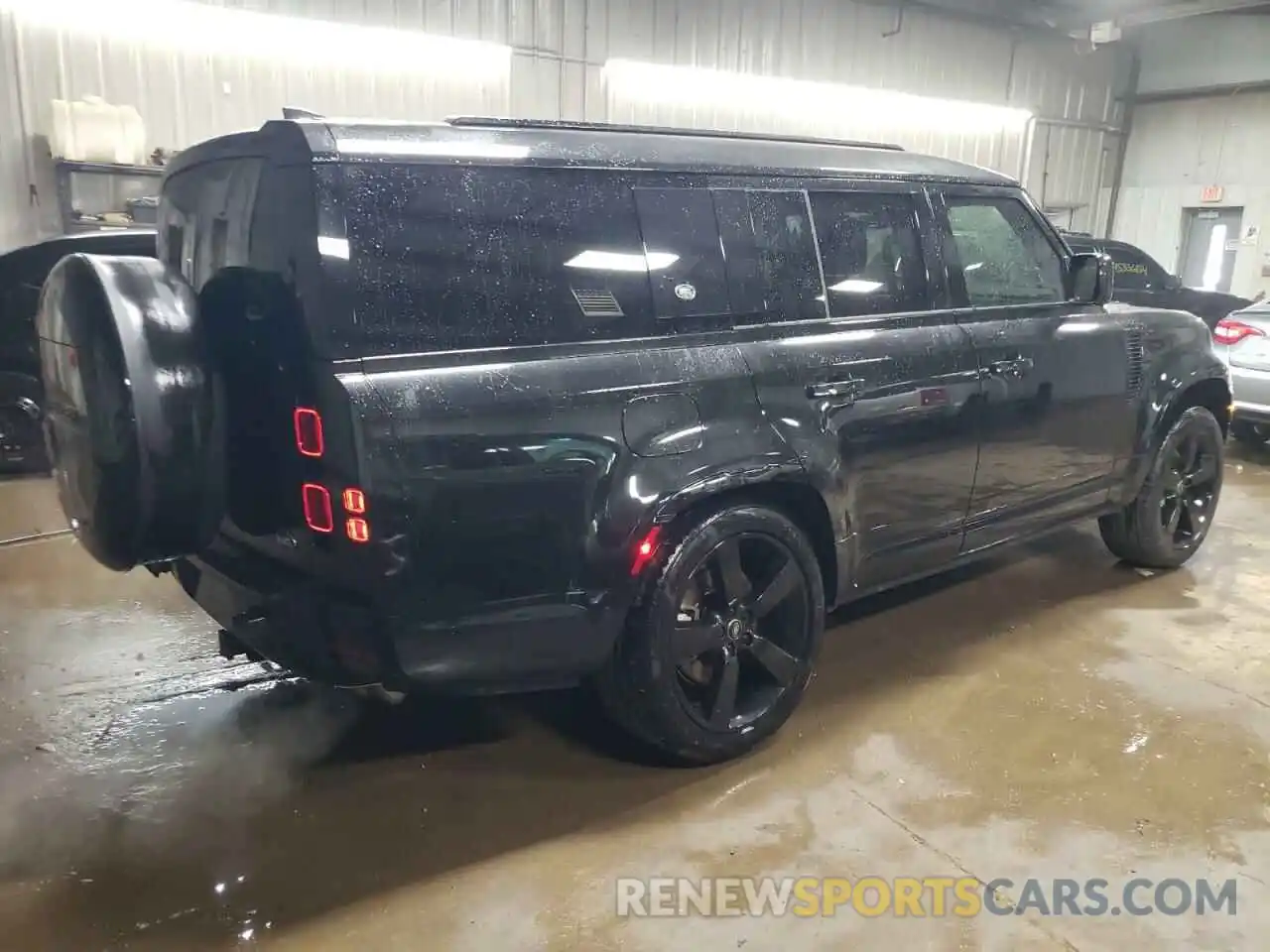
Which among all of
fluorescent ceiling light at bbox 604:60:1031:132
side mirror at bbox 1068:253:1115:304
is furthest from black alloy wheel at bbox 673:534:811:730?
fluorescent ceiling light at bbox 604:60:1031:132

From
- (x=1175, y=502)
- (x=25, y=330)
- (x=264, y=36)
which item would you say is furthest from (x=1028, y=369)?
(x=264, y=36)

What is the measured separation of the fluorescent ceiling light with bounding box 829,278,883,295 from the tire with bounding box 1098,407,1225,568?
1.97 metres

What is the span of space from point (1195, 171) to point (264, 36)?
42.0 ft

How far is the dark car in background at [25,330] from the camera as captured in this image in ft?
19.1

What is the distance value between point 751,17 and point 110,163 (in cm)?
663

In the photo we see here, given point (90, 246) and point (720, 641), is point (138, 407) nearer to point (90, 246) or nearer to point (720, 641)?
point (720, 641)

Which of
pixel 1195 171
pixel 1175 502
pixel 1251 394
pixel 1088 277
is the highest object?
pixel 1195 171

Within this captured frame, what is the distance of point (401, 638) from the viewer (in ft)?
7.45

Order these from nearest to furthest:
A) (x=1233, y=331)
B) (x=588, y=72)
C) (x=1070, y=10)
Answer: (x=1233, y=331) → (x=588, y=72) → (x=1070, y=10)

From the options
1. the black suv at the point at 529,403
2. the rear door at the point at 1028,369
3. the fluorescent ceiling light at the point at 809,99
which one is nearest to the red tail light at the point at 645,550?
the black suv at the point at 529,403

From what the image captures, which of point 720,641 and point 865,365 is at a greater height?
point 865,365

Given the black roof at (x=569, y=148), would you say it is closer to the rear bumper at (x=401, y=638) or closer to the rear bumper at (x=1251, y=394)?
the rear bumper at (x=401, y=638)

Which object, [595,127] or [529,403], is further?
[595,127]

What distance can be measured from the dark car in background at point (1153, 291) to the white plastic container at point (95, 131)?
29.1ft
